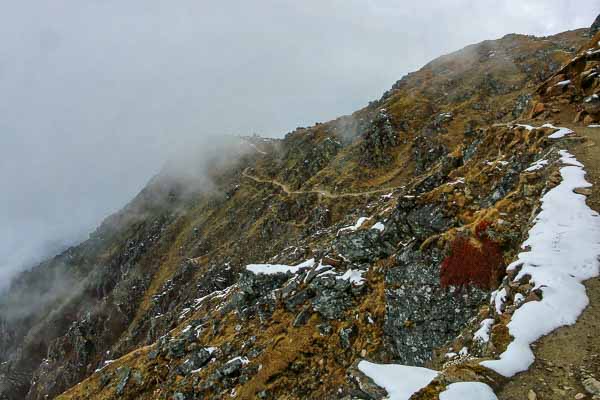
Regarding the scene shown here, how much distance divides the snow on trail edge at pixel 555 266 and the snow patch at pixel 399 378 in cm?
195

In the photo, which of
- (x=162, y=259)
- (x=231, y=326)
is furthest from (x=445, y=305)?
(x=162, y=259)

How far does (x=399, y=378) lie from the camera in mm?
11430

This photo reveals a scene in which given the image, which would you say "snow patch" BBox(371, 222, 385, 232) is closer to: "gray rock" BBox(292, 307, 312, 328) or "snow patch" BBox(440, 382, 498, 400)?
"gray rock" BBox(292, 307, 312, 328)

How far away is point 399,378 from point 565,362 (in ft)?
15.7

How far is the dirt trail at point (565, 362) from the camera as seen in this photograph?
9.81 m

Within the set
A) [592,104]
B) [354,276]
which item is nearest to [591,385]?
[354,276]

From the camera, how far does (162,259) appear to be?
165 metres

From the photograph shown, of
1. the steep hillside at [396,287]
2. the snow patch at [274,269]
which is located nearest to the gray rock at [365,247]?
the steep hillside at [396,287]

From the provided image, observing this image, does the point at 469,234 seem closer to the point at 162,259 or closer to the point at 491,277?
the point at 491,277

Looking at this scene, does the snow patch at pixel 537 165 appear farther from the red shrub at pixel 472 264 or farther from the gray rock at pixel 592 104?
the gray rock at pixel 592 104

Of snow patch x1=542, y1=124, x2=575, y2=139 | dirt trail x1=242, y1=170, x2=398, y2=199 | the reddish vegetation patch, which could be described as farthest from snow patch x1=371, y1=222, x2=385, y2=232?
dirt trail x1=242, y1=170, x2=398, y2=199

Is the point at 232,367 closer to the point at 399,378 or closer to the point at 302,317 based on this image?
the point at 302,317

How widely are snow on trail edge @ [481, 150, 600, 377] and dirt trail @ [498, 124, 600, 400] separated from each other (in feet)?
0.80

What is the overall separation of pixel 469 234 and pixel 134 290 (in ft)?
544
